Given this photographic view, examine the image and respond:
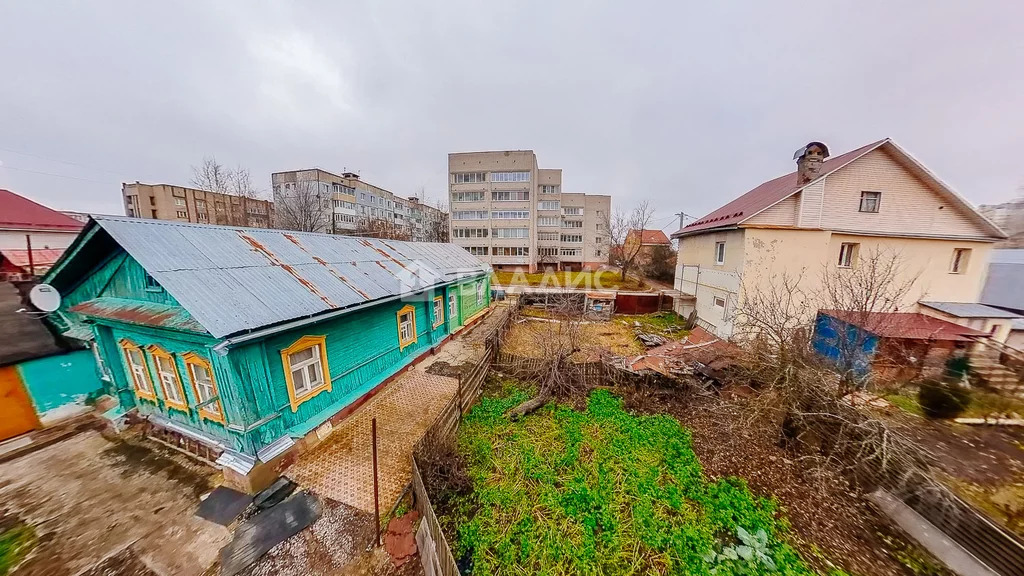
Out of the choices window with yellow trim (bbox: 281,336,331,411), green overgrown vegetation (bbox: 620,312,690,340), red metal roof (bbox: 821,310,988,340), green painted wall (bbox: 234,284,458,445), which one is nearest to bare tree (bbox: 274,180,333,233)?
green painted wall (bbox: 234,284,458,445)

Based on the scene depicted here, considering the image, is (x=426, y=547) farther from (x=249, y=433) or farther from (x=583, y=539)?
(x=249, y=433)

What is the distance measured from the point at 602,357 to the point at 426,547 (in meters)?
7.86

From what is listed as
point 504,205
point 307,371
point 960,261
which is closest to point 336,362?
point 307,371

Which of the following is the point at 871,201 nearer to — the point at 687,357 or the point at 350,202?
the point at 687,357

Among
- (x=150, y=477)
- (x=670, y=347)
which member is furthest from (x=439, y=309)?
(x=670, y=347)

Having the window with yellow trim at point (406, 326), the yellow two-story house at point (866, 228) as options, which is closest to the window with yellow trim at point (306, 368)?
the window with yellow trim at point (406, 326)

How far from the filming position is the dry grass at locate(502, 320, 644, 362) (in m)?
13.3

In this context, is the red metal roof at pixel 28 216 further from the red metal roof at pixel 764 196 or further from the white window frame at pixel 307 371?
the red metal roof at pixel 764 196

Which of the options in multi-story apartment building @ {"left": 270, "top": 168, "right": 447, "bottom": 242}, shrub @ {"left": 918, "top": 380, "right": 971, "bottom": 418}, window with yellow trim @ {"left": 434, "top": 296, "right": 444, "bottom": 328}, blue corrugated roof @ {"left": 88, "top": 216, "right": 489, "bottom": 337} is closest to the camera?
blue corrugated roof @ {"left": 88, "top": 216, "right": 489, "bottom": 337}

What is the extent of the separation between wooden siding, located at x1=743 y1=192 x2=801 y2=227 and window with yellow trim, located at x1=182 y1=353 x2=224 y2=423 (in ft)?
57.4

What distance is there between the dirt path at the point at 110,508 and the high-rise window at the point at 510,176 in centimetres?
3206

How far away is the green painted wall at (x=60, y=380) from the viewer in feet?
23.6

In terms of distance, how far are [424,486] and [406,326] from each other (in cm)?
611

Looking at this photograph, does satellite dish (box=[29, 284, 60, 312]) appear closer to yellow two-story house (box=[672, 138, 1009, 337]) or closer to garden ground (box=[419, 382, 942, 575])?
garden ground (box=[419, 382, 942, 575])
